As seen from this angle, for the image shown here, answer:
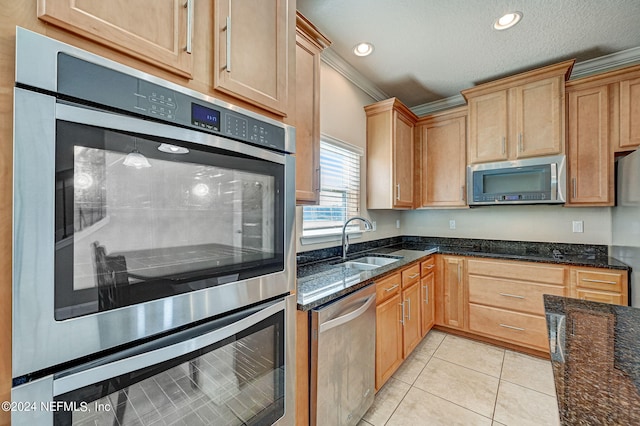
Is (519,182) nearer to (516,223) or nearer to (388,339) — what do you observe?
(516,223)

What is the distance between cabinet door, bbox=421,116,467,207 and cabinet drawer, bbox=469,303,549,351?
122 centimetres

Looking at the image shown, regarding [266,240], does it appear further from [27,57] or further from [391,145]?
[391,145]

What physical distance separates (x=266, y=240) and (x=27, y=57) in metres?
0.77

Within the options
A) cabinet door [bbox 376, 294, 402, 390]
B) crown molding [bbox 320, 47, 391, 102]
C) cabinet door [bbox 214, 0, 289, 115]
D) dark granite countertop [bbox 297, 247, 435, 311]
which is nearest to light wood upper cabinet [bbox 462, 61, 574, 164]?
crown molding [bbox 320, 47, 391, 102]

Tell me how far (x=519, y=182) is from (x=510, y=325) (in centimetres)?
145

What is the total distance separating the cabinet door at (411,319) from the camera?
235 cm

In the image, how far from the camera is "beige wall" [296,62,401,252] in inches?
98.6

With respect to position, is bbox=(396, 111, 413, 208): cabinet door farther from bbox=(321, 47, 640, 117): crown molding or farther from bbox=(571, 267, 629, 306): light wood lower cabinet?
bbox=(571, 267, 629, 306): light wood lower cabinet

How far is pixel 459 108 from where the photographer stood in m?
3.20

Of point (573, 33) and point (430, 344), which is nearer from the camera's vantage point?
point (573, 33)

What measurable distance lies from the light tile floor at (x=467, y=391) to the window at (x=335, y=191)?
140cm

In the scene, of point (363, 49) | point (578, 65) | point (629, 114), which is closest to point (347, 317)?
point (363, 49)

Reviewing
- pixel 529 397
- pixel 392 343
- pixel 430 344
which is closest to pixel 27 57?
pixel 392 343

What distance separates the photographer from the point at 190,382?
0.82m
